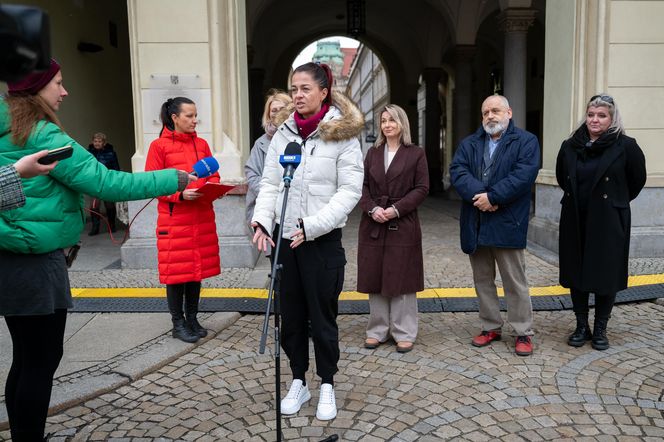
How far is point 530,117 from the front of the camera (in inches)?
789

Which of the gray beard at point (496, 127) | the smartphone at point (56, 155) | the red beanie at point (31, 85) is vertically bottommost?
the smartphone at point (56, 155)

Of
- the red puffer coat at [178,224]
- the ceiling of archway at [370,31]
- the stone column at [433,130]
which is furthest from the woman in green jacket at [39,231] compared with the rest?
the stone column at [433,130]

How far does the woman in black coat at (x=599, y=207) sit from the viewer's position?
4148 millimetres

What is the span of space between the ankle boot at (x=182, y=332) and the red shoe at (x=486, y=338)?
82.9 inches

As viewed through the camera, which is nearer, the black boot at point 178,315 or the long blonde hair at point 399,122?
the long blonde hair at point 399,122

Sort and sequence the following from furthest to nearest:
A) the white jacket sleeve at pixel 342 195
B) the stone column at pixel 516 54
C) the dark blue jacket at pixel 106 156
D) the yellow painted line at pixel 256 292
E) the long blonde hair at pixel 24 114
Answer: the stone column at pixel 516 54, the dark blue jacket at pixel 106 156, the yellow painted line at pixel 256 292, the white jacket sleeve at pixel 342 195, the long blonde hair at pixel 24 114

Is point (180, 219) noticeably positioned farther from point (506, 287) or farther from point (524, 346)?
point (524, 346)

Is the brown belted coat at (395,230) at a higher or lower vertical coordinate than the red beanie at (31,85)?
lower

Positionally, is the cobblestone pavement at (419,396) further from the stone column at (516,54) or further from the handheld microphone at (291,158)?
the stone column at (516,54)

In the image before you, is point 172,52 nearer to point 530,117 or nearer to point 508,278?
point 508,278

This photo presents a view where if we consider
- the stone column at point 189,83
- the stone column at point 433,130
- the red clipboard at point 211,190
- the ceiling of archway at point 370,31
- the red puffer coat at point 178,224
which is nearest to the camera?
the red clipboard at point 211,190

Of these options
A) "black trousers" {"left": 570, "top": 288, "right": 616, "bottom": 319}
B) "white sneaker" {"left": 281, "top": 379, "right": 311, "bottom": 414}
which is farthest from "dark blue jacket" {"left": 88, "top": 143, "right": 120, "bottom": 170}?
"black trousers" {"left": 570, "top": 288, "right": 616, "bottom": 319}

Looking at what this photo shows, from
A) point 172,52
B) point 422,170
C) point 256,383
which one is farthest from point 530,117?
point 256,383

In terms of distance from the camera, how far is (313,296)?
10.4ft
